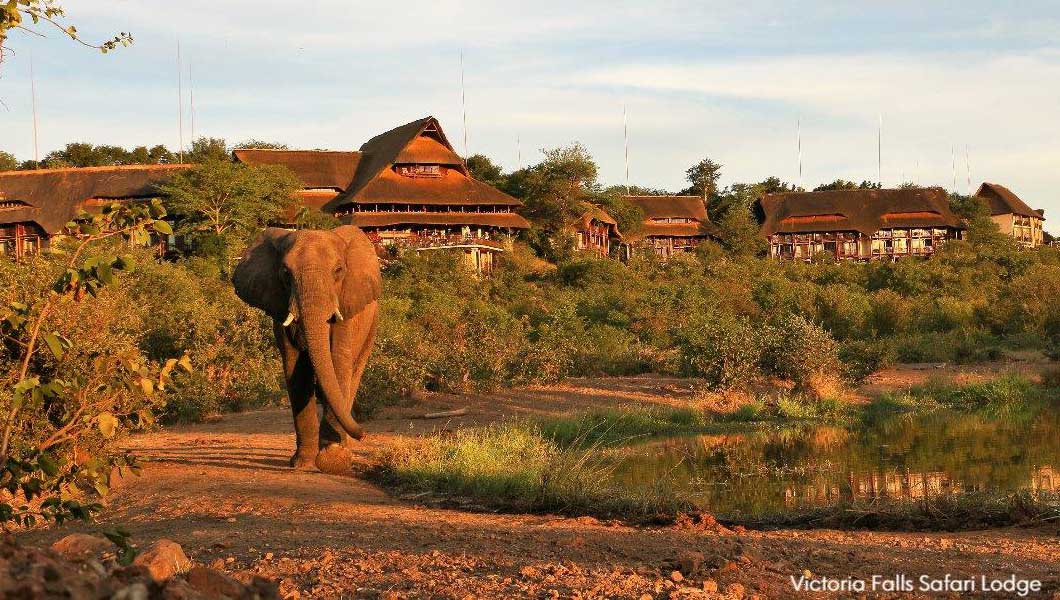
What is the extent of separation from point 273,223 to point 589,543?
41173 millimetres

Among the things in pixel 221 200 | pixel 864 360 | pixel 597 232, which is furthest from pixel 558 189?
pixel 864 360

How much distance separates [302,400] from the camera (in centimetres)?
1008

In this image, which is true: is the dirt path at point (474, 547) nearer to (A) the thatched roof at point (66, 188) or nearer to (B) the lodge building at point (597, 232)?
(B) the lodge building at point (597, 232)

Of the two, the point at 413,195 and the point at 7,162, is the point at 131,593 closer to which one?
the point at 413,195

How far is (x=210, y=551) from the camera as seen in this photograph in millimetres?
6109

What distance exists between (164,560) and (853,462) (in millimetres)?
8962

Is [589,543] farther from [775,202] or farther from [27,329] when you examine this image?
[775,202]

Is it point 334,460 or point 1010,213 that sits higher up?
point 1010,213

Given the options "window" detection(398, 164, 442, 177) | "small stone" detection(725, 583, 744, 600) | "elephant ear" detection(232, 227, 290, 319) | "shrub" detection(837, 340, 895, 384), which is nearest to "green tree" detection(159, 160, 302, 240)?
"window" detection(398, 164, 442, 177)

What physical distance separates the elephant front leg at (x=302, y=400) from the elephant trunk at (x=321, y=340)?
491 millimetres

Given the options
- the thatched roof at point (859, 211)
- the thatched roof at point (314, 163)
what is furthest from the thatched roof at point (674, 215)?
the thatched roof at point (314, 163)

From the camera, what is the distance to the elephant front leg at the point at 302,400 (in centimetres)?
998

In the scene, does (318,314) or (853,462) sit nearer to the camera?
(318,314)

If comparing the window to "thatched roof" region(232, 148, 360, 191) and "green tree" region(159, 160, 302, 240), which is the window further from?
"green tree" region(159, 160, 302, 240)
